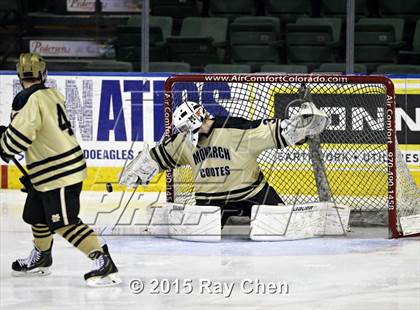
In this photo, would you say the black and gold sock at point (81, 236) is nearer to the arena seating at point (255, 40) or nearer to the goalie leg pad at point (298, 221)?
the goalie leg pad at point (298, 221)

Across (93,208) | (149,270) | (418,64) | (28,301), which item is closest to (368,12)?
(418,64)

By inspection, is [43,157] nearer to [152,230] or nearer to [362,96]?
[152,230]

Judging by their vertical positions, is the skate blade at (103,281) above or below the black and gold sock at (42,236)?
below

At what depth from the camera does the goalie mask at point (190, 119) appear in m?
7.45

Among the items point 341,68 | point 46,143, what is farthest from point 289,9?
point 46,143

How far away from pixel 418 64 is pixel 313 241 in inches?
109

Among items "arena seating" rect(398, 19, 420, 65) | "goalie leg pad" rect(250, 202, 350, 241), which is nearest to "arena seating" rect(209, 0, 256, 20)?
"arena seating" rect(398, 19, 420, 65)

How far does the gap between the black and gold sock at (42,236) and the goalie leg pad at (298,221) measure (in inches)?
64.2

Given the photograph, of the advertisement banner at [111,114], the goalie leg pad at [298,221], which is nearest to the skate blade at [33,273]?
the goalie leg pad at [298,221]

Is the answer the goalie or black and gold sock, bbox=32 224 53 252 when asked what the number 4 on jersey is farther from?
the goalie

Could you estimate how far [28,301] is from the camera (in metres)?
5.76

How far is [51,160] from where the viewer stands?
19.9 ft

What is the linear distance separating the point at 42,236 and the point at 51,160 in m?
0.53

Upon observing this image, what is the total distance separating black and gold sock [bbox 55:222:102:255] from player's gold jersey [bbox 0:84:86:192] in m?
0.24
